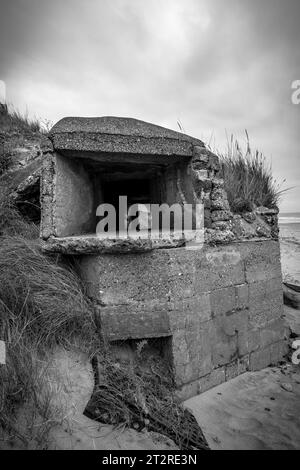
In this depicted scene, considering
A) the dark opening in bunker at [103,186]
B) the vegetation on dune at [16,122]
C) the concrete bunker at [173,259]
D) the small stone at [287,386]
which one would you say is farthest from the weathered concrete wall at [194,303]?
the vegetation on dune at [16,122]

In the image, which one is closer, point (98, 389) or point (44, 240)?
point (98, 389)

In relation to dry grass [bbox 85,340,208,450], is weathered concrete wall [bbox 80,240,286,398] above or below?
above

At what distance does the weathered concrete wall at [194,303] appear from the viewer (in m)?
2.42

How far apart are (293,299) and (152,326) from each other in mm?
3446

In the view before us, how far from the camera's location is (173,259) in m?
2.54

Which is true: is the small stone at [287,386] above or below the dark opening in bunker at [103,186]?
below

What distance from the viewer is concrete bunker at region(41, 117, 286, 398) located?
2.42 m

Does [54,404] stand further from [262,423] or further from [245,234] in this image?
[245,234]

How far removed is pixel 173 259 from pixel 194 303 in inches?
17.6

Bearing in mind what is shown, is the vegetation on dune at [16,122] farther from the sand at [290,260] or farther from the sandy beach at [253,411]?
the sand at [290,260]

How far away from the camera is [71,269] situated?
260 cm

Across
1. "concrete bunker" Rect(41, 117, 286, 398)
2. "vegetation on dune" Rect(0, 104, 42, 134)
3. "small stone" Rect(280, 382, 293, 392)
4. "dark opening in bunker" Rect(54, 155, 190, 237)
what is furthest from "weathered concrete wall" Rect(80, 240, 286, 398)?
"vegetation on dune" Rect(0, 104, 42, 134)

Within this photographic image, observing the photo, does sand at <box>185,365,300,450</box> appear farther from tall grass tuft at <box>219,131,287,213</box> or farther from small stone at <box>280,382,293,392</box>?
tall grass tuft at <box>219,131,287,213</box>

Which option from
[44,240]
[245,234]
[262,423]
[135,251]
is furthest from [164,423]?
[245,234]
